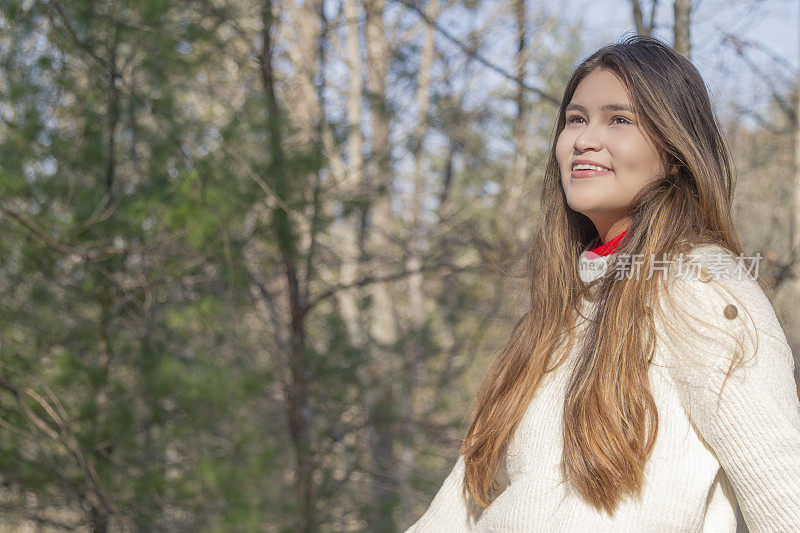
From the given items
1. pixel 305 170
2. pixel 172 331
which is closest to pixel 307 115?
pixel 305 170

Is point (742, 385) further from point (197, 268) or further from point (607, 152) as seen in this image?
A: point (197, 268)

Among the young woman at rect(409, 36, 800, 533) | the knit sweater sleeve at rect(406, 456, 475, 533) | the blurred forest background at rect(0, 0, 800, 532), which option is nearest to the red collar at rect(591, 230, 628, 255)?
the young woman at rect(409, 36, 800, 533)

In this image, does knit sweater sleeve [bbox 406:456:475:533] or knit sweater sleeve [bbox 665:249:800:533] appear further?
knit sweater sleeve [bbox 406:456:475:533]

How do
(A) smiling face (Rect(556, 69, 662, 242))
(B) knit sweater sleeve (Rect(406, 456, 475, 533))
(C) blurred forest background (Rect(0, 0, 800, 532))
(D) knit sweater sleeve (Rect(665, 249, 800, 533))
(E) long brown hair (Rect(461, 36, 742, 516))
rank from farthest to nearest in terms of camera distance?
(C) blurred forest background (Rect(0, 0, 800, 532))
(B) knit sweater sleeve (Rect(406, 456, 475, 533))
(A) smiling face (Rect(556, 69, 662, 242))
(E) long brown hair (Rect(461, 36, 742, 516))
(D) knit sweater sleeve (Rect(665, 249, 800, 533))

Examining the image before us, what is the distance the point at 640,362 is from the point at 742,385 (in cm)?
15

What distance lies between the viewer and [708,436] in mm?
1051

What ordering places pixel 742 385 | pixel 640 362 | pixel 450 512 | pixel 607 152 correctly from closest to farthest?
pixel 742 385 → pixel 640 362 → pixel 607 152 → pixel 450 512

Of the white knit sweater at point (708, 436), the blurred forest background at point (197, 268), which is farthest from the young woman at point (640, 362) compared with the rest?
the blurred forest background at point (197, 268)

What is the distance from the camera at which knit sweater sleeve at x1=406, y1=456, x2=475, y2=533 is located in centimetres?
141

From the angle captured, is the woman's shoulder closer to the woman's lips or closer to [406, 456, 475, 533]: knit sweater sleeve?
the woman's lips

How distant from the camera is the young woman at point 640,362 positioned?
103 centimetres

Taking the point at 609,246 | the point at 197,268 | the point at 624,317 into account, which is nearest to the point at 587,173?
the point at 609,246

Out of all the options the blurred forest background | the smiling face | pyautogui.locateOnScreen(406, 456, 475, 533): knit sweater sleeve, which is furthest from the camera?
the blurred forest background

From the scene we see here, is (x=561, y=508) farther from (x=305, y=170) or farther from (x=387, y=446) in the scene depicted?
(x=387, y=446)
